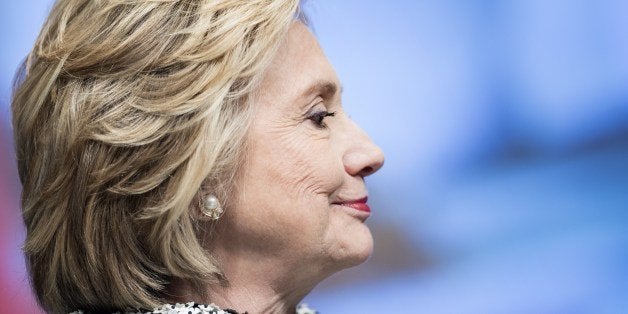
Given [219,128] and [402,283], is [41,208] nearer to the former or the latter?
[219,128]

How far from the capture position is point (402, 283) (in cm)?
226

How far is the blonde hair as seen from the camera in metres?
1.33

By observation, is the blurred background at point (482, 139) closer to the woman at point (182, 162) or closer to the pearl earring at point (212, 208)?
the woman at point (182, 162)

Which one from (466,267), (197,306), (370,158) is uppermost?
(466,267)

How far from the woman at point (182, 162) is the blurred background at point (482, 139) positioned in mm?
780

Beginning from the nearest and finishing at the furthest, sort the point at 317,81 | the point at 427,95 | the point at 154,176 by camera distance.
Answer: the point at 154,176
the point at 317,81
the point at 427,95

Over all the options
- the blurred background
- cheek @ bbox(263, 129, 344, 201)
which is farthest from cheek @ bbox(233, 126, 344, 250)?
the blurred background

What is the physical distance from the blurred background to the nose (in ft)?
2.39

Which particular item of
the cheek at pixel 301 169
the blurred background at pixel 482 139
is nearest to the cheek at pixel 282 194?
the cheek at pixel 301 169

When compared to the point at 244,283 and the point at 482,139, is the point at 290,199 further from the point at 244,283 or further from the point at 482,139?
the point at 482,139

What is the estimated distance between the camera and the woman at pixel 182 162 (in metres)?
1.33

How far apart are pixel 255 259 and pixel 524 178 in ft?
3.43

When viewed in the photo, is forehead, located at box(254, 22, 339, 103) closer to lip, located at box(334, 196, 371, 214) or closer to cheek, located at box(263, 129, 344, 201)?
cheek, located at box(263, 129, 344, 201)

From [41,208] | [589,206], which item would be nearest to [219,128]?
[41,208]
